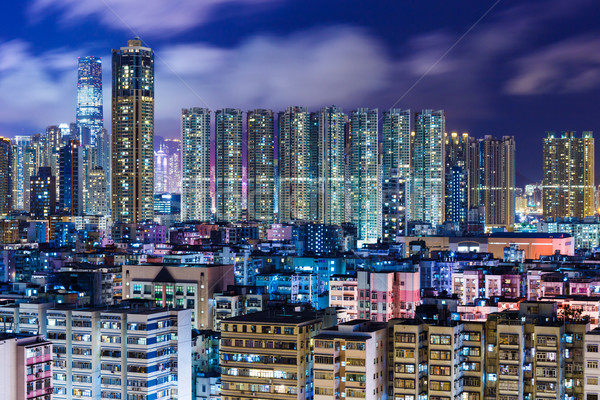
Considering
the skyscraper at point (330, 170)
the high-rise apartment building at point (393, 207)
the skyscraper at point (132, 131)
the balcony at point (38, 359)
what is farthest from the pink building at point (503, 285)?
the skyscraper at point (132, 131)

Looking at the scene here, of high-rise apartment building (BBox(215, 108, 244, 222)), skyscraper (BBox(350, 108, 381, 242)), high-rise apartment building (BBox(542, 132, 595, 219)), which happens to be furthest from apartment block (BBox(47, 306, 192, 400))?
high-rise apartment building (BBox(542, 132, 595, 219))

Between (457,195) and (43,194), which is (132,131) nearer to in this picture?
(43,194)

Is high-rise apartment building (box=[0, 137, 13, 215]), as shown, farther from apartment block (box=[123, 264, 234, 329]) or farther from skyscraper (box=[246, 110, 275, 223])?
apartment block (box=[123, 264, 234, 329])

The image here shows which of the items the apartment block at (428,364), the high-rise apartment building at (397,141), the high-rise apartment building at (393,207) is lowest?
the apartment block at (428,364)

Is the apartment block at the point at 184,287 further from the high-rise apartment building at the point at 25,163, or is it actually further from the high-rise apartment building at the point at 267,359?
the high-rise apartment building at the point at 25,163

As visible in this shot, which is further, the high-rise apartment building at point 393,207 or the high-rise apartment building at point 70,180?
the high-rise apartment building at point 70,180

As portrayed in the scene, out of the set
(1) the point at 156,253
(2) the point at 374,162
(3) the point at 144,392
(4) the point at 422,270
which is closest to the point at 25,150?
(2) the point at 374,162
